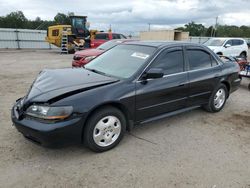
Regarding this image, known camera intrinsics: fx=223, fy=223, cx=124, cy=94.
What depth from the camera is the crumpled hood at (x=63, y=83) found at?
306 centimetres

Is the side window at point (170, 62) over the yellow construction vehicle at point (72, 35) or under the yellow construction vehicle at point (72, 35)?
under

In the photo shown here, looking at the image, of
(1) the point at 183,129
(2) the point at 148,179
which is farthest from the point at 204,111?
(2) the point at 148,179

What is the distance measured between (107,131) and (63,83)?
978mm

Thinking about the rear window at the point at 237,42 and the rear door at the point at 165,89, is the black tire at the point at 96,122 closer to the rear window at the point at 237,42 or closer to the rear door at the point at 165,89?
the rear door at the point at 165,89

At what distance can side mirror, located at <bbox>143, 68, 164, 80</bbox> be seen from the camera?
3.53m

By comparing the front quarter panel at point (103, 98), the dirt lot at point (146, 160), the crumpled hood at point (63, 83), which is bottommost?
the dirt lot at point (146, 160)

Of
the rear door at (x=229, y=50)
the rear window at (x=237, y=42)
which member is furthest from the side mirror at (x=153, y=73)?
the rear window at (x=237, y=42)

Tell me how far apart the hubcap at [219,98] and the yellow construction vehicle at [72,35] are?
51.8 ft

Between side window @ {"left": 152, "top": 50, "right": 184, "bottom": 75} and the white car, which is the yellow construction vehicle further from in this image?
side window @ {"left": 152, "top": 50, "right": 184, "bottom": 75}

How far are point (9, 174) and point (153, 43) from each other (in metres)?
3.16

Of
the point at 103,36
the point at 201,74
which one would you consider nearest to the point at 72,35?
the point at 103,36

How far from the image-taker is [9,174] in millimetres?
2816

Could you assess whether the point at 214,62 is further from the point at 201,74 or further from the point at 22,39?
the point at 22,39

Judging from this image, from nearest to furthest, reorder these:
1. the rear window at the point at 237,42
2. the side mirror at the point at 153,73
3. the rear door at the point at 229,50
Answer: the side mirror at the point at 153,73 → the rear door at the point at 229,50 → the rear window at the point at 237,42
